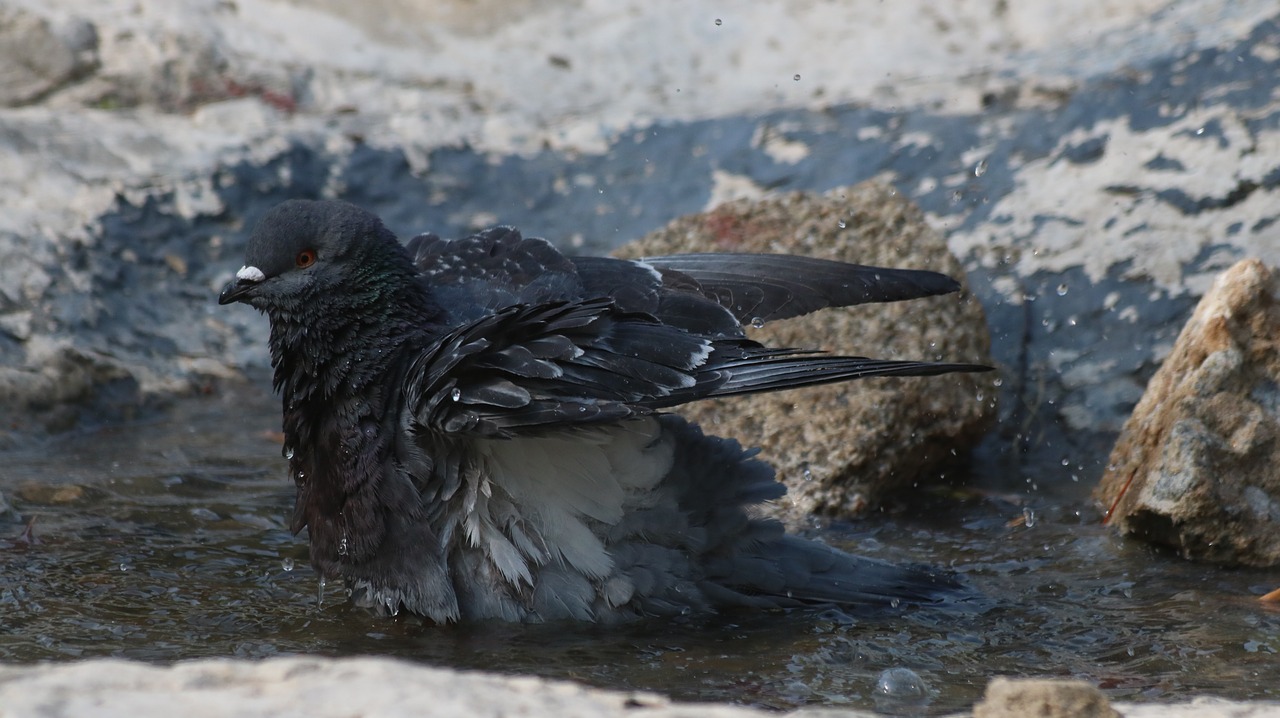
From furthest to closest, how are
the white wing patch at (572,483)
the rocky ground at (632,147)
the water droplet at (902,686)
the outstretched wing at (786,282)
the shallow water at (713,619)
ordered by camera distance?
the rocky ground at (632,147), the outstretched wing at (786,282), the white wing patch at (572,483), the shallow water at (713,619), the water droplet at (902,686)

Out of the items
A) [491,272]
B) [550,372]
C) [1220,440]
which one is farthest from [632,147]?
[550,372]

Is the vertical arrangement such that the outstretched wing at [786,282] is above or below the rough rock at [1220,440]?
above

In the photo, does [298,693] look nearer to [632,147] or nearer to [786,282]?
[786,282]

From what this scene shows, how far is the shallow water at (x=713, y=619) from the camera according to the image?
12.2 feet

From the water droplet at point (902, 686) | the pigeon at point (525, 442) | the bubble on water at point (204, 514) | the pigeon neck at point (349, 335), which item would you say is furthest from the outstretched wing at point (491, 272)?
the water droplet at point (902, 686)

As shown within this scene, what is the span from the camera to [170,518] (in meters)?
5.09

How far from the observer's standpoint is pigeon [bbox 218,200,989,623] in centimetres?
392

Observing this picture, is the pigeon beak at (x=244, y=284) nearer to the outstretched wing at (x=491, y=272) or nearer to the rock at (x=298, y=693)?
the outstretched wing at (x=491, y=272)

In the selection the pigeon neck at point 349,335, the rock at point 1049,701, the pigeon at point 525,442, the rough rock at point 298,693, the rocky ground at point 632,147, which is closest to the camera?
the rough rock at point 298,693

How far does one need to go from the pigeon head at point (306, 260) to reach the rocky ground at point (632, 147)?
212cm

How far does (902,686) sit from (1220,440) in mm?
1923

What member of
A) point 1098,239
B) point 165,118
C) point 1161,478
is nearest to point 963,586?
point 1161,478

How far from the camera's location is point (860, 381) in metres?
5.59

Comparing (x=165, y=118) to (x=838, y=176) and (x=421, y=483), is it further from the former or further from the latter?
(x=421, y=483)
